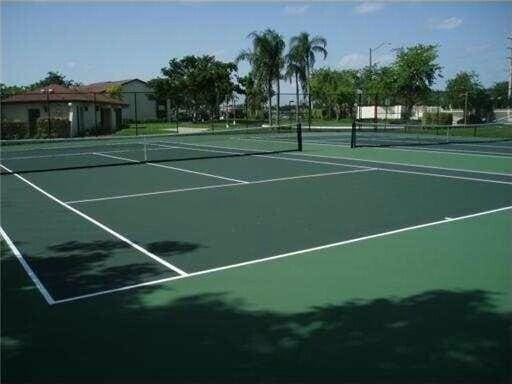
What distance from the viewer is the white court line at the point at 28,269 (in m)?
5.86

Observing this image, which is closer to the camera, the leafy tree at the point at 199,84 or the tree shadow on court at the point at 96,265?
the tree shadow on court at the point at 96,265

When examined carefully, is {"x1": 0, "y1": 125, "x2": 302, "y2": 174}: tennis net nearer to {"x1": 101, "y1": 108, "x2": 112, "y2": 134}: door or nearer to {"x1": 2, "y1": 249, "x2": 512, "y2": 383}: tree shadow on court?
{"x1": 101, "y1": 108, "x2": 112, "y2": 134}: door

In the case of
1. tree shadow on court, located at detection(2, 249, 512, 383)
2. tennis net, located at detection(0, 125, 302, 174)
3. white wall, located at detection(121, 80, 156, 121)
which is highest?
white wall, located at detection(121, 80, 156, 121)

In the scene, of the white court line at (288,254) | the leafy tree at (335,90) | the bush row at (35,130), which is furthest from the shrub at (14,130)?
the leafy tree at (335,90)

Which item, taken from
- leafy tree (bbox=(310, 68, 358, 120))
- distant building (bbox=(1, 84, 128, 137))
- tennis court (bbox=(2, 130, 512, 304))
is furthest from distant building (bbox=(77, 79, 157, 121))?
tennis court (bbox=(2, 130, 512, 304))

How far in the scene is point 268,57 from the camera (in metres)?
44.5

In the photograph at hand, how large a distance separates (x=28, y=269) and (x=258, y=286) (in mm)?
3090

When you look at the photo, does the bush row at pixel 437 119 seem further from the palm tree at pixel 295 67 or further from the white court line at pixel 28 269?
the white court line at pixel 28 269

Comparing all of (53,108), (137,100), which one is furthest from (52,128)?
(137,100)

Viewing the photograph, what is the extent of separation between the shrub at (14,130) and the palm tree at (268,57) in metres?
19.1

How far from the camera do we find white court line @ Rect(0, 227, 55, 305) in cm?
586

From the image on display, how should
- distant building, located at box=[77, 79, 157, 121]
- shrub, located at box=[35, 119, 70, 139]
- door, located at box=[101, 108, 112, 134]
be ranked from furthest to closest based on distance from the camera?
distant building, located at box=[77, 79, 157, 121], door, located at box=[101, 108, 112, 134], shrub, located at box=[35, 119, 70, 139]

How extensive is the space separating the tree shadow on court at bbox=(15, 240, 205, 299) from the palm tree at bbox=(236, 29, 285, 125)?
37.1m

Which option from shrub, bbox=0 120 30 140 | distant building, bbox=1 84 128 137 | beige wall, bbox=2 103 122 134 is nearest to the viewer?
shrub, bbox=0 120 30 140
